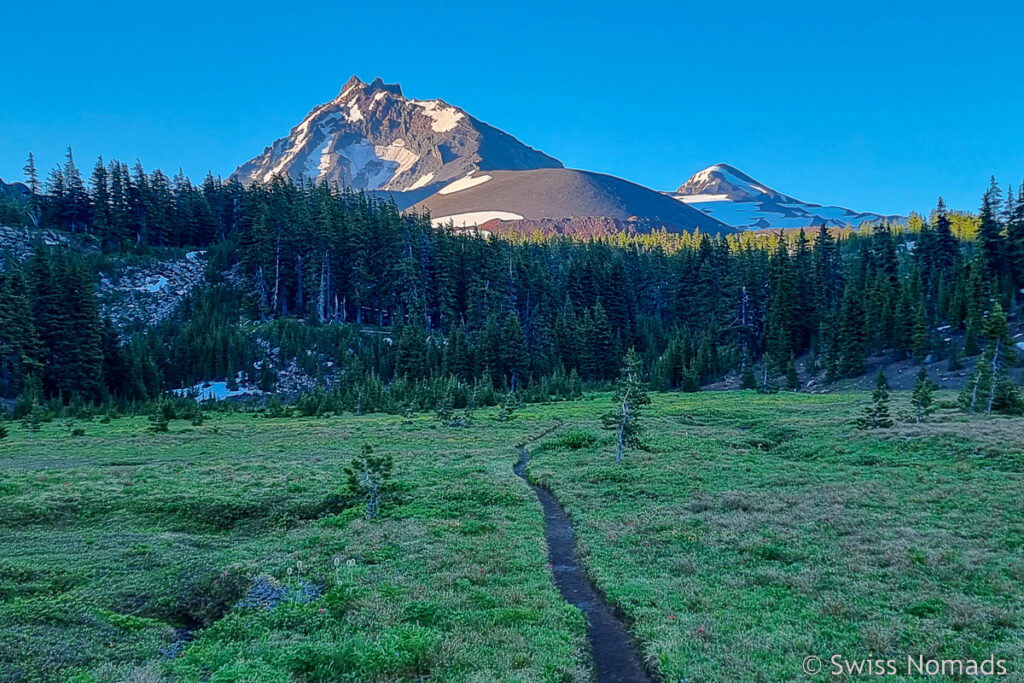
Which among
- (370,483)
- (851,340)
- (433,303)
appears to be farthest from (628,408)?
(433,303)

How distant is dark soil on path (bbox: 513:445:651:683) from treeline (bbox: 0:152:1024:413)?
49.1 metres

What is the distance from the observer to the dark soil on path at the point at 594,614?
A: 10906 millimetres

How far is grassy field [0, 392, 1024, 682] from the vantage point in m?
10.9

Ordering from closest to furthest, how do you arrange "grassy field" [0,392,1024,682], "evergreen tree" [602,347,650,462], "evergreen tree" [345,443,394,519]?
"grassy field" [0,392,1024,682] < "evergreen tree" [345,443,394,519] < "evergreen tree" [602,347,650,462]

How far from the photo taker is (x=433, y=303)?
106312 millimetres

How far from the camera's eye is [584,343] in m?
99.4

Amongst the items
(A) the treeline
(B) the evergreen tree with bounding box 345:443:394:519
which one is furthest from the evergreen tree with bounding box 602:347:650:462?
(A) the treeline

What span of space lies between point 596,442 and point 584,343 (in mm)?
60324

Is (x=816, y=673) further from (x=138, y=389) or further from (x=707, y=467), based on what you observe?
(x=138, y=389)

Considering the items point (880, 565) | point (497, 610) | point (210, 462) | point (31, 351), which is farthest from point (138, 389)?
point (880, 565)

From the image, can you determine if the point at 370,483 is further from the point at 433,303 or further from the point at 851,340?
the point at 433,303

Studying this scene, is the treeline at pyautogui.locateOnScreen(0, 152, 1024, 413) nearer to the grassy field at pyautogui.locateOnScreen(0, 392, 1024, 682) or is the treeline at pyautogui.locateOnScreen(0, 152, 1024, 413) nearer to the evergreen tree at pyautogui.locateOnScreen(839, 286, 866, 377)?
the evergreen tree at pyautogui.locateOnScreen(839, 286, 866, 377)

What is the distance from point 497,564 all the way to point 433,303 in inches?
3622

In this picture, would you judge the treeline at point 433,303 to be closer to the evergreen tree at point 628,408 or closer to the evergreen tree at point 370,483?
the evergreen tree at point 628,408
